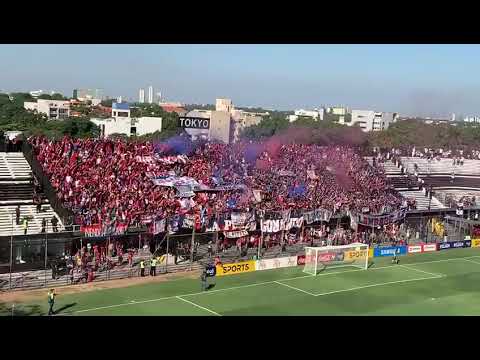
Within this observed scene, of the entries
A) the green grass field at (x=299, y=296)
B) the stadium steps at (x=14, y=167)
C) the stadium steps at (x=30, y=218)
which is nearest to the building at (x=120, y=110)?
the stadium steps at (x=14, y=167)

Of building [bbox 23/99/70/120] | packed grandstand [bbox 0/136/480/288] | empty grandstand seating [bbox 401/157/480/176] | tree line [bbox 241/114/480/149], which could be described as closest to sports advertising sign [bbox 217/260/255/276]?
packed grandstand [bbox 0/136/480/288]

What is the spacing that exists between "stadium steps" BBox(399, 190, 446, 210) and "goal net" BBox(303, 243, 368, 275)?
1397cm

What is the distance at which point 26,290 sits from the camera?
2156cm

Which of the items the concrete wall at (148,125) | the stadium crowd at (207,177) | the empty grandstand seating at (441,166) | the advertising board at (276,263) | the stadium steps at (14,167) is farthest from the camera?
the concrete wall at (148,125)

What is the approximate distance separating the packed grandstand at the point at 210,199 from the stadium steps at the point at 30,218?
62 mm

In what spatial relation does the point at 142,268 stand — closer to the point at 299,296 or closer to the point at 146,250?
the point at 146,250

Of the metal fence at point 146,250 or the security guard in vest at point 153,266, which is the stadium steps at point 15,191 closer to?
the metal fence at point 146,250

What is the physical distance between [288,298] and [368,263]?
9.24 m

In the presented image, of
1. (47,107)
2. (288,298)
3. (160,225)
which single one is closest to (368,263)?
(288,298)

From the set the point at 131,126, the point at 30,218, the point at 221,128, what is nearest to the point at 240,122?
the point at 221,128

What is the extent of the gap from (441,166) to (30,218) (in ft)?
120

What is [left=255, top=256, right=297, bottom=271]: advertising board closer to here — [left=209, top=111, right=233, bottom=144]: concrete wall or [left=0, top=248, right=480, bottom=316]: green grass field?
[left=0, top=248, right=480, bottom=316]: green grass field

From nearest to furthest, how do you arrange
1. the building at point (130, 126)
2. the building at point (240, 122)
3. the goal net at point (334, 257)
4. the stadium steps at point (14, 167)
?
1. the stadium steps at point (14, 167)
2. the goal net at point (334, 257)
3. the building at point (240, 122)
4. the building at point (130, 126)

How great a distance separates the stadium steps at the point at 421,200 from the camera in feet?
139
